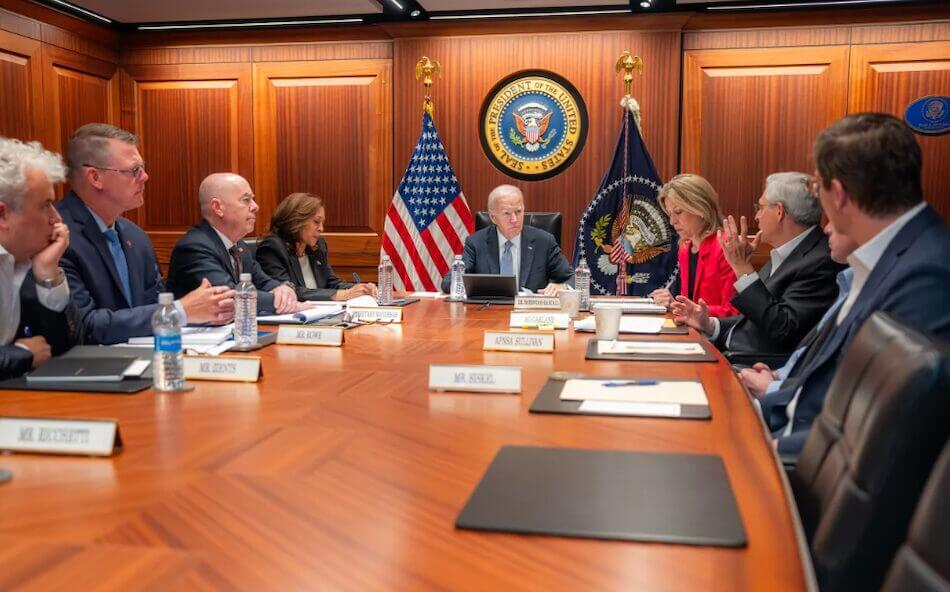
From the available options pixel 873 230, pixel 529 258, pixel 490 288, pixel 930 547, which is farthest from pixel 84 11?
pixel 930 547

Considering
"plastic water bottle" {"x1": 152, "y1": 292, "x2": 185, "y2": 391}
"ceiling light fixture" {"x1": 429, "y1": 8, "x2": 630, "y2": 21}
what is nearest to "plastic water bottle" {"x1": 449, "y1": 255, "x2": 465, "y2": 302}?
"plastic water bottle" {"x1": 152, "y1": 292, "x2": 185, "y2": 391}

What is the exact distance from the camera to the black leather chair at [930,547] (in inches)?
26.1

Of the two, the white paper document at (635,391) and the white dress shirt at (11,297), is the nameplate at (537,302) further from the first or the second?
the white dress shirt at (11,297)

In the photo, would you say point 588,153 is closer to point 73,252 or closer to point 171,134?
point 171,134

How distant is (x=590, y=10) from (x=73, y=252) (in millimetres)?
4164

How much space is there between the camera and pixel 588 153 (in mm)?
5848

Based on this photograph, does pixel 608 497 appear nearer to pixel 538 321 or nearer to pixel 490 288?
pixel 538 321

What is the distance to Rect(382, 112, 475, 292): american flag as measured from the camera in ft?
18.7

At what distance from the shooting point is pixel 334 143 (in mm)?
6176

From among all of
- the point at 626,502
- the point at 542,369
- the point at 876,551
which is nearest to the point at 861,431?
the point at 876,551

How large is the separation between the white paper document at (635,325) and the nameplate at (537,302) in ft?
1.57

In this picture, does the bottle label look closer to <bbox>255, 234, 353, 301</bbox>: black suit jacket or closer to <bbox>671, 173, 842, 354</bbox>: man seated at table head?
<bbox>671, 173, 842, 354</bbox>: man seated at table head

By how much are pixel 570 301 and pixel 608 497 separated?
2109mm

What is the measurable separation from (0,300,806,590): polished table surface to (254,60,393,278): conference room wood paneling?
4.41m
